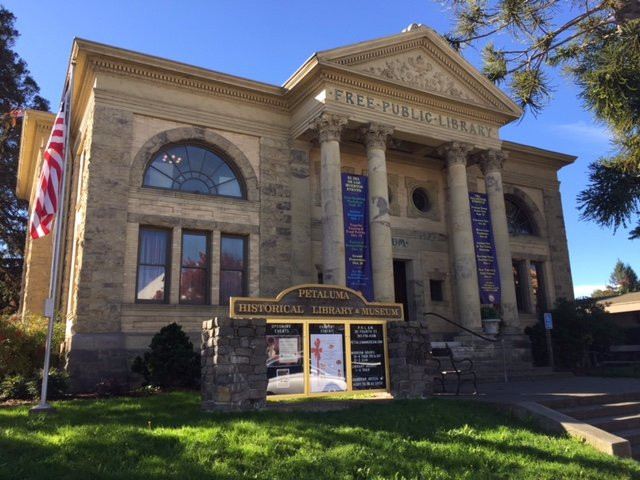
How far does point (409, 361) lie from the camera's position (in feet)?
37.9

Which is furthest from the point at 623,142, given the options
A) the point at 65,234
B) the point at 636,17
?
the point at 65,234

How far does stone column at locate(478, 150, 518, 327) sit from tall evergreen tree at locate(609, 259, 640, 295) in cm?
6870

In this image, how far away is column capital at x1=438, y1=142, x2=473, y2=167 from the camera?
21.7 meters

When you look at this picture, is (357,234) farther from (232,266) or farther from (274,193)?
(232,266)

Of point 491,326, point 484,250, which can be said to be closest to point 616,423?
point 491,326

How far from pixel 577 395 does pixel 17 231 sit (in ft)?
114

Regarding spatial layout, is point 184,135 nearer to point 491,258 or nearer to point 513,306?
point 491,258

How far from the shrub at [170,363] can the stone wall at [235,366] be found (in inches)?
159

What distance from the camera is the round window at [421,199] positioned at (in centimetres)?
2405

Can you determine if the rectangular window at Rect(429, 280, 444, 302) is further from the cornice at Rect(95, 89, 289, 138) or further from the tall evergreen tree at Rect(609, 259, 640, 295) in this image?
the tall evergreen tree at Rect(609, 259, 640, 295)

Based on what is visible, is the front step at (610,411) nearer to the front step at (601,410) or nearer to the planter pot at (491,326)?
the front step at (601,410)

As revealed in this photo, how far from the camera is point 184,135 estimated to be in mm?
18812

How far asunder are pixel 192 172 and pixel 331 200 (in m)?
5.07

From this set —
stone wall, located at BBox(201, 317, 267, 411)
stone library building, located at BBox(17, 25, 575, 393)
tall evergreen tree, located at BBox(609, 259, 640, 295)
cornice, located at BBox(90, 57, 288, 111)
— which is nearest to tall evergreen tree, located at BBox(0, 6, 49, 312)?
stone library building, located at BBox(17, 25, 575, 393)
